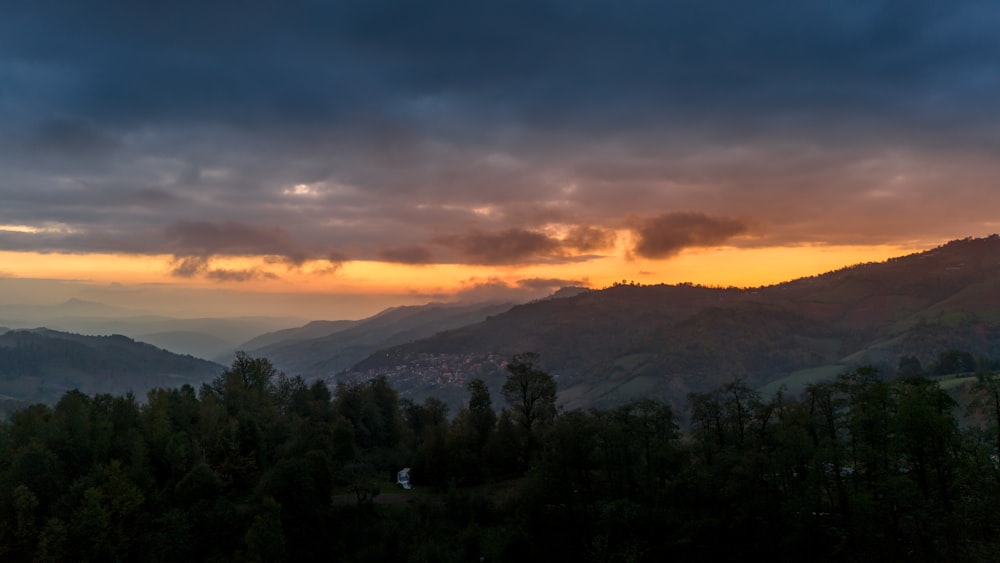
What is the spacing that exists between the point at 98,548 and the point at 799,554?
60130 millimetres

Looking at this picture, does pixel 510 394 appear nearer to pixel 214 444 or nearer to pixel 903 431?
pixel 214 444

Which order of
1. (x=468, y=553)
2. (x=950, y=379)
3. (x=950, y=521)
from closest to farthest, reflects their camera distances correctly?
(x=950, y=521) < (x=468, y=553) < (x=950, y=379)

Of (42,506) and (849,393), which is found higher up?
(849,393)

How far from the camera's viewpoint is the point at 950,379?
178125 millimetres

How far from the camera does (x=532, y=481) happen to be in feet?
185

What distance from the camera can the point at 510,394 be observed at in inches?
3024

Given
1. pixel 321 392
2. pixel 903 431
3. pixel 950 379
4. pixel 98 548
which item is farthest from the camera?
pixel 950 379

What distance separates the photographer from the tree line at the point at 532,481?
41312mm

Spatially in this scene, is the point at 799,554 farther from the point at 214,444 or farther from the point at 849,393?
the point at 214,444

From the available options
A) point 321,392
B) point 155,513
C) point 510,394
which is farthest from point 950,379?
point 155,513

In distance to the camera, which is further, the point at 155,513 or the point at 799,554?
the point at 155,513

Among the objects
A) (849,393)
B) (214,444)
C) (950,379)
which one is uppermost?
(849,393)

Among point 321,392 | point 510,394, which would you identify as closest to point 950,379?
point 510,394

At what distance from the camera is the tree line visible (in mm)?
41312
